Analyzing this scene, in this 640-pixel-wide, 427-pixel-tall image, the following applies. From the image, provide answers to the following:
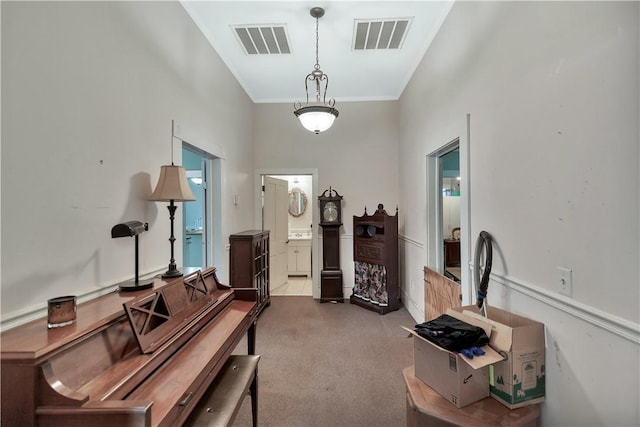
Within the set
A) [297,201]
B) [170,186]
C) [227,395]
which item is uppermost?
[297,201]

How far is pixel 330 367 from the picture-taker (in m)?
2.59

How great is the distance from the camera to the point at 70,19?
54.9 inches

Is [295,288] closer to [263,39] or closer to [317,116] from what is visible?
[317,116]

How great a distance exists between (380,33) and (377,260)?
2750 millimetres

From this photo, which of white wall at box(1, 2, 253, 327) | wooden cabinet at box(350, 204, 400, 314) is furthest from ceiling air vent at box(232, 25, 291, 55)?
wooden cabinet at box(350, 204, 400, 314)

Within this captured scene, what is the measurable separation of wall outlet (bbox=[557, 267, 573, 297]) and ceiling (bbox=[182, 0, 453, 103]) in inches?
94.9

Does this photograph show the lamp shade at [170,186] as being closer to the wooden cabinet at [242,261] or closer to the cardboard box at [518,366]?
the wooden cabinet at [242,261]

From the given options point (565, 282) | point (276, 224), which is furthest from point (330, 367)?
point (276, 224)

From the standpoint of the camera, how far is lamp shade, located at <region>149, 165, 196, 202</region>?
6.12ft

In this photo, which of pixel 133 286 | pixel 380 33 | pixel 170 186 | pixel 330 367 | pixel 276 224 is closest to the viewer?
pixel 133 286

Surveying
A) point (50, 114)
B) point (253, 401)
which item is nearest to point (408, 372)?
point (253, 401)

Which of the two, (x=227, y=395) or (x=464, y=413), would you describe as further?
(x=227, y=395)

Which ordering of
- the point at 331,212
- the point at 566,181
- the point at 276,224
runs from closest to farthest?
the point at 566,181
the point at 331,212
the point at 276,224

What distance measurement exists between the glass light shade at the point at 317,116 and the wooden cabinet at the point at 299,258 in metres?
3.51
